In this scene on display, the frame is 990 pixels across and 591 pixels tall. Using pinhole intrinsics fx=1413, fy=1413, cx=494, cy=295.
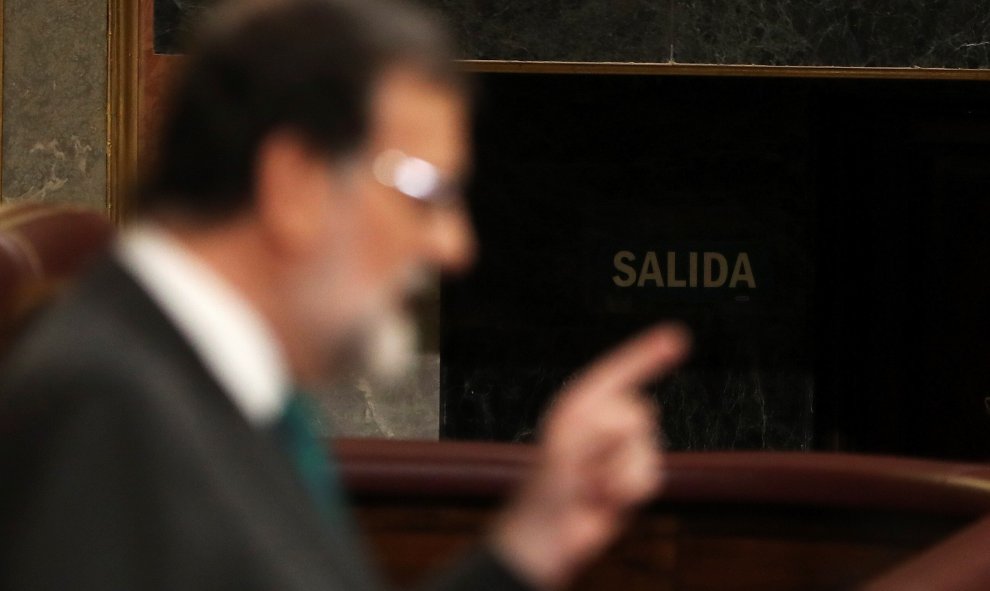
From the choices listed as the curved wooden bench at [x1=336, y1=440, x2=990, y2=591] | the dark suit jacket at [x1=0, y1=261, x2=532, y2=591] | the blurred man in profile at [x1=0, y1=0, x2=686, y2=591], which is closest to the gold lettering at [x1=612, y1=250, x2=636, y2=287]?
the curved wooden bench at [x1=336, y1=440, x2=990, y2=591]

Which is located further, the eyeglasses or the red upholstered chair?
the red upholstered chair

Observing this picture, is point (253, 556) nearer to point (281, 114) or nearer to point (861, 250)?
point (281, 114)

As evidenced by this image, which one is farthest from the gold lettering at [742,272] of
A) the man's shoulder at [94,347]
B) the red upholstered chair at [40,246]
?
the man's shoulder at [94,347]

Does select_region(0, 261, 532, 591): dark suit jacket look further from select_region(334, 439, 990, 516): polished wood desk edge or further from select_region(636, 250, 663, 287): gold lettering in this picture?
select_region(636, 250, 663, 287): gold lettering

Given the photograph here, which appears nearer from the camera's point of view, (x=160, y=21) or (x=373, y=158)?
(x=373, y=158)

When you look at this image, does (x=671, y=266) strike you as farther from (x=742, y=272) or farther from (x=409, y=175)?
(x=409, y=175)

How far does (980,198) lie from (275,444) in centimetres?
467

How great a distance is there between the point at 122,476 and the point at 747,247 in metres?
4.51

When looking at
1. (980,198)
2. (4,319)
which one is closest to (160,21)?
(980,198)

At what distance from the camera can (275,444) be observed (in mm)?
843

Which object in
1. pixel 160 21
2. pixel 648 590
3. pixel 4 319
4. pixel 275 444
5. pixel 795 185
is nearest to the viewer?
pixel 275 444

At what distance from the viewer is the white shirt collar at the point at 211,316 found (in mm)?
816

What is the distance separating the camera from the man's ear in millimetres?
870

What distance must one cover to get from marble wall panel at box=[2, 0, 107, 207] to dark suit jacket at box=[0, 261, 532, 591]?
3.91 meters
